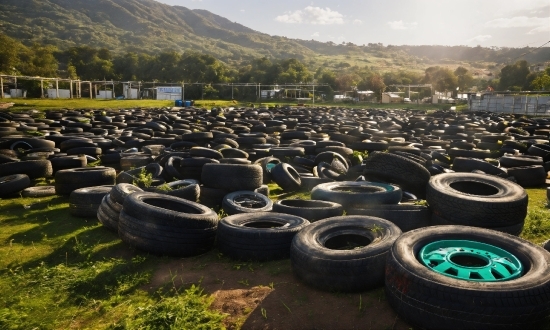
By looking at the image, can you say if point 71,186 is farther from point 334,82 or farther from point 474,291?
point 334,82

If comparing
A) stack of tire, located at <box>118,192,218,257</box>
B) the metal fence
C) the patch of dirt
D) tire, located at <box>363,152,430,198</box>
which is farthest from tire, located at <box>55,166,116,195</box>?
the metal fence

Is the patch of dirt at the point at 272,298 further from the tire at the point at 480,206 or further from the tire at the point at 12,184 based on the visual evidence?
the tire at the point at 12,184

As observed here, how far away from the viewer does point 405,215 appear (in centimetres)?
657

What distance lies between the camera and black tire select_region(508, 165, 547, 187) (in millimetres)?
10992

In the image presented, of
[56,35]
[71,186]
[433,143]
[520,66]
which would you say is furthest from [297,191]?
[56,35]

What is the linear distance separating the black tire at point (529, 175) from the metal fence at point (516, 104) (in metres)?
31.1

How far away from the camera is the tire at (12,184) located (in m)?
9.54

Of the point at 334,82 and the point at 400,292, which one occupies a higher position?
the point at 334,82

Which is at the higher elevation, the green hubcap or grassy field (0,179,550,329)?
the green hubcap

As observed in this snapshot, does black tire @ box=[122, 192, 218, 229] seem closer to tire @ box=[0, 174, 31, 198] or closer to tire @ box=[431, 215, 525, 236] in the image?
tire @ box=[431, 215, 525, 236]

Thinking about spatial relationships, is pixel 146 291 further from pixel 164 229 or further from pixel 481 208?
pixel 481 208

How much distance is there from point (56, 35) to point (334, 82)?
17447 cm

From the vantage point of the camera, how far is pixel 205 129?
20703 mm

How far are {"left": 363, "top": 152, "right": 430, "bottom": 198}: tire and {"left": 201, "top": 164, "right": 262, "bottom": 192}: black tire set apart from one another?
103 inches
